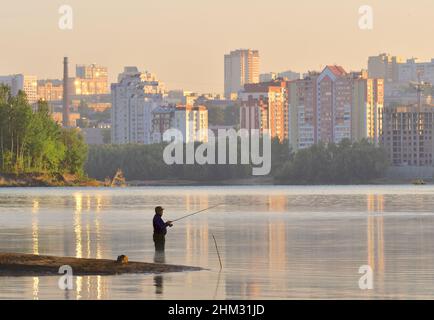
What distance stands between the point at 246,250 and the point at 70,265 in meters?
9.73

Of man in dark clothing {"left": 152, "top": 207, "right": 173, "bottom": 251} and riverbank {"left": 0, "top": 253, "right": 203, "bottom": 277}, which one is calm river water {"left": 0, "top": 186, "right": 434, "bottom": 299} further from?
riverbank {"left": 0, "top": 253, "right": 203, "bottom": 277}

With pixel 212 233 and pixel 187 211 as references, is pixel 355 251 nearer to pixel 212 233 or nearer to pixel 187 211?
pixel 212 233

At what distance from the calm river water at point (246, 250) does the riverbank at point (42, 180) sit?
79.4m

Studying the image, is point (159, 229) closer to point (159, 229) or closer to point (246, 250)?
point (159, 229)

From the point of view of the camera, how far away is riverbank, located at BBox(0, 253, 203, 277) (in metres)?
30.0

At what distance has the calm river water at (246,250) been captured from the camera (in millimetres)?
27031

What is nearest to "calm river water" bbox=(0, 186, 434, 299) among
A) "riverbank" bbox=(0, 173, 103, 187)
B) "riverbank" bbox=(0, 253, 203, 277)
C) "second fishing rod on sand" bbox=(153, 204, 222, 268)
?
"second fishing rod on sand" bbox=(153, 204, 222, 268)

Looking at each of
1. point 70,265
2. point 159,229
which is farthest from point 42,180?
point 70,265

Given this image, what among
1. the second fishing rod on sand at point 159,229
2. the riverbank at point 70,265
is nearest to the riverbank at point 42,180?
the second fishing rod on sand at point 159,229

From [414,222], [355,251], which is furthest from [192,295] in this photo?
[414,222]

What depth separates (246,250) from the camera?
1559 inches

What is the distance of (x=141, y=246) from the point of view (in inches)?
1617

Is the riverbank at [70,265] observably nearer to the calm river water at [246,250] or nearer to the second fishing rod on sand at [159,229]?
the calm river water at [246,250]
